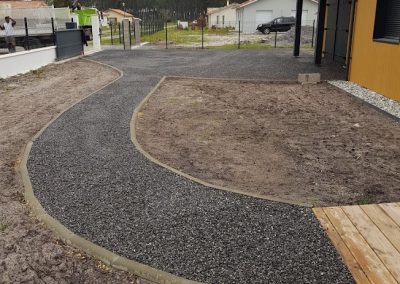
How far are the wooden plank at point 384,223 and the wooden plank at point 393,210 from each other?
0.05 meters

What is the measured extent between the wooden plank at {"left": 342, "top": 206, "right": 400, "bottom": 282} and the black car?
39.5m

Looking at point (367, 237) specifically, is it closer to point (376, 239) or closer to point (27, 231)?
point (376, 239)

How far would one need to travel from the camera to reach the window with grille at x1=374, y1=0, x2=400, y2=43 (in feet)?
35.3

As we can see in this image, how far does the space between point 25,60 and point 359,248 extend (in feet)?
→ 51.7

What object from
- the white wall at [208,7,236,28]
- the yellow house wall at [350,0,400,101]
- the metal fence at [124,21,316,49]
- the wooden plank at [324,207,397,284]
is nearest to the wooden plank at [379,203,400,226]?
the wooden plank at [324,207,397,284]

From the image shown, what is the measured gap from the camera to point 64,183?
552 cm

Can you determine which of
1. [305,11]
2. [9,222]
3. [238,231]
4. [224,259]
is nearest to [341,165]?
[238,231]

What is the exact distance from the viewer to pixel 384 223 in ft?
14.4

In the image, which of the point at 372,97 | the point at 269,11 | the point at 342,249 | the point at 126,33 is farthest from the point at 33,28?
the point at 269,11

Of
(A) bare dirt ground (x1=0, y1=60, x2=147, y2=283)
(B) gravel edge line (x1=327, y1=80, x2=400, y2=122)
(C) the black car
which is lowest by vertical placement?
(A) bare dirt ground (x1=0, y1=60, x2=147, y2=283)

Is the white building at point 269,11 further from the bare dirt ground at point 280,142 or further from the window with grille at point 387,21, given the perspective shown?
the bare dirt ground at point 280,142

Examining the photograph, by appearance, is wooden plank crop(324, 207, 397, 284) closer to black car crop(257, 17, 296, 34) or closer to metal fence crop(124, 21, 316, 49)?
metal fence crop(124, 21, 316, 49)

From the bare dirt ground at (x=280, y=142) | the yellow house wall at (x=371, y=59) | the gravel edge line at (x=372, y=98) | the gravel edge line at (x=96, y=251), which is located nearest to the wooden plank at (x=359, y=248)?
the bare dirt ground at (x=280, y=142)

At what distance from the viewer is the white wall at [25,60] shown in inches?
582
